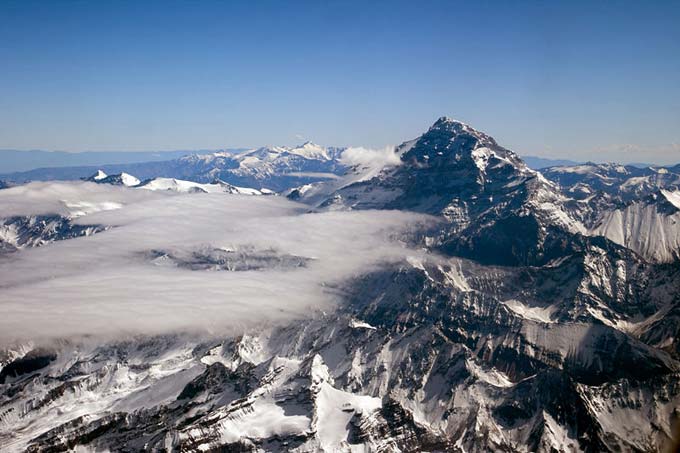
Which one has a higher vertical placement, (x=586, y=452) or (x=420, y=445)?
(x=420, y=445)

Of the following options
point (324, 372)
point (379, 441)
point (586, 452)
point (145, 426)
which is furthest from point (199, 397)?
point (586, 452)

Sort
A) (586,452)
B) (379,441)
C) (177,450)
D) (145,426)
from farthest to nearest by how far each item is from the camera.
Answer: (586,452) → (145,426) → (379,441) → (177,450)

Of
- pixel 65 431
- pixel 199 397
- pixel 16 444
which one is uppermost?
pixel 199 397

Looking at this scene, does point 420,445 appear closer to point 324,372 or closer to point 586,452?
point 324,372

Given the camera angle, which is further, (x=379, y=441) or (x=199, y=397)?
(x=199, y=397)

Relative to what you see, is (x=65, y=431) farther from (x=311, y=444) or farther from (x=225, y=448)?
(x=311, y=444)

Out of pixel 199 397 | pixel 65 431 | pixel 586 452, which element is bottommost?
pixel 586 452

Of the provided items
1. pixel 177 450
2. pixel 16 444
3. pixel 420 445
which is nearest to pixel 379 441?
pixel 420 445

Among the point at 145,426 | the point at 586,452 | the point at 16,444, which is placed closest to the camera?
the point at 145,426

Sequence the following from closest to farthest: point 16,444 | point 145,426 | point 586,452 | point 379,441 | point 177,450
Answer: point 177,450 < point 379,441 < point 145,426 < point 16,444 < point 586,452
